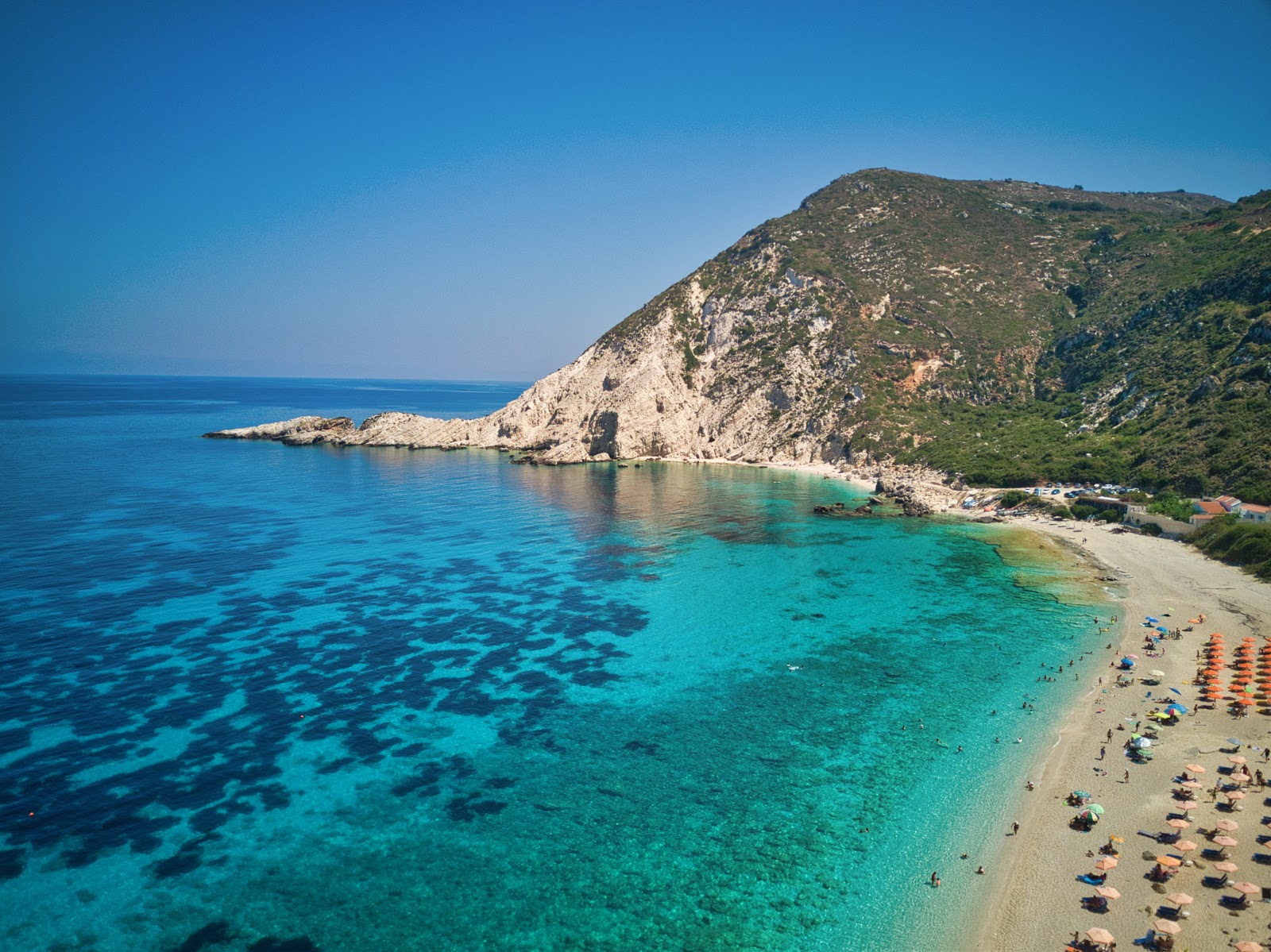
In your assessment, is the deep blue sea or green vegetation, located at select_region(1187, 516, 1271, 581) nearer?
the deep blue sea

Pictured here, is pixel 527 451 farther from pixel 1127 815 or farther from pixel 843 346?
pixel 1127 815

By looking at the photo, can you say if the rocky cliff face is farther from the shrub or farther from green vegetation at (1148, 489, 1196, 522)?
green vegetation at (1148, 489, 1196, 522)

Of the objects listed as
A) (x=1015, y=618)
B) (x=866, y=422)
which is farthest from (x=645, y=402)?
(x=1015, y=618)

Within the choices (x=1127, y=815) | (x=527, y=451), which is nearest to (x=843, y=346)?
(x=527, y=451)

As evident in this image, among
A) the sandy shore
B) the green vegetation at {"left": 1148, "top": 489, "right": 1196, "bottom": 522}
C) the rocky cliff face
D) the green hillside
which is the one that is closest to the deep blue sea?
the sandy shore

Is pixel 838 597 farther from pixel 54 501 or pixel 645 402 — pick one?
pixel 54 501
